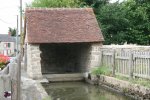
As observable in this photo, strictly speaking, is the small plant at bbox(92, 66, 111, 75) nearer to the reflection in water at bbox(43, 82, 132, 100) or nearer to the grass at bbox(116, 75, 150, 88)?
the reflection in water at bbox(43, 82, 132, 100)

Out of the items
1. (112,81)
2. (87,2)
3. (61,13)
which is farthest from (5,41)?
(112,81)

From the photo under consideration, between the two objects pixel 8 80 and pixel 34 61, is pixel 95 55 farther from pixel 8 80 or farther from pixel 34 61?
pixel 8 80

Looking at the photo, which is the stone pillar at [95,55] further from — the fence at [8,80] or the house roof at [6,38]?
the house roof at [6,38]

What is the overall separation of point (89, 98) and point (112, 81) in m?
3.02

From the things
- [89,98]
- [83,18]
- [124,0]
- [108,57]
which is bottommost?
[89,98]

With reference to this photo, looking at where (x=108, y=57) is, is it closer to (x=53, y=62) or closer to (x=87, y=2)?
(x=53, y=62)

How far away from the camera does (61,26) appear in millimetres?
23391

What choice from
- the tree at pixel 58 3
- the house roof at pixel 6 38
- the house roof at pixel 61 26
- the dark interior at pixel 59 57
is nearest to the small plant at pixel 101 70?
the house roof at pixel 61 26

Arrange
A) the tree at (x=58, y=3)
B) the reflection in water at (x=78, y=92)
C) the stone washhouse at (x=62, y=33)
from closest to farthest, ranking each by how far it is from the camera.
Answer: the reflection in water at (x=78, y=92) < the stone washhouse at (x=62, y=33) < the tree at (x=58, y=3)

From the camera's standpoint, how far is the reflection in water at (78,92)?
52.6ft

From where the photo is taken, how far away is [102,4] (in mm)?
33188

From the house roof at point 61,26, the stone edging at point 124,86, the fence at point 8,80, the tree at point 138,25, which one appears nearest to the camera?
the fence at point 8,80

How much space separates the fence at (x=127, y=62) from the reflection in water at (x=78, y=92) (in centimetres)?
126

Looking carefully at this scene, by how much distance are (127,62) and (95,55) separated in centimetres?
471
